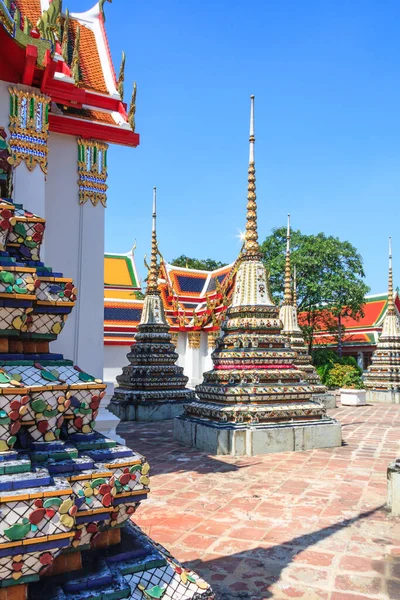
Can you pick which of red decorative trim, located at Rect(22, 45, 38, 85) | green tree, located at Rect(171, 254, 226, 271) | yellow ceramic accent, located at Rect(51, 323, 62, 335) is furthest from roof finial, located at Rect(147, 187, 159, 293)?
green tree, located at Rect(171, 254, 226, 271)

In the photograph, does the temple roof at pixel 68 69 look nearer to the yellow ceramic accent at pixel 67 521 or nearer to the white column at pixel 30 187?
the white column at pixel 30 187

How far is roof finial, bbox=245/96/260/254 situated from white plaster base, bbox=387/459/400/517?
18.6 feet

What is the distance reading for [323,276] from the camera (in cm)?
2638

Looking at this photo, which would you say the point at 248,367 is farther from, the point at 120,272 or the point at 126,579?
the point at 120,272

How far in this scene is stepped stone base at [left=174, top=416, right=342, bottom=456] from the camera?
805 cm

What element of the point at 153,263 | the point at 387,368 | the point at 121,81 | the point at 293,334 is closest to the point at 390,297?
the point at 387,368

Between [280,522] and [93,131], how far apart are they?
225 inches

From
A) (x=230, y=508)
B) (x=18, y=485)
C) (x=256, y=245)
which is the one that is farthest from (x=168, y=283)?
(x=18, y=485)

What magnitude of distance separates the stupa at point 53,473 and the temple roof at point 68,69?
372 centimetres

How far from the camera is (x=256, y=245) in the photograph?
1006 cm

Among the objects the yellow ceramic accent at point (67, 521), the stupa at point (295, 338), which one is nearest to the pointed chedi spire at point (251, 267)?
the stupa at point (295, 338)

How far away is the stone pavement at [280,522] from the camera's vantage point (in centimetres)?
355

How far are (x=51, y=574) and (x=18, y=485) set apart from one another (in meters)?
0.58

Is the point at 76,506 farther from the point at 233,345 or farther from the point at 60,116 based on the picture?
the point at 233,345
